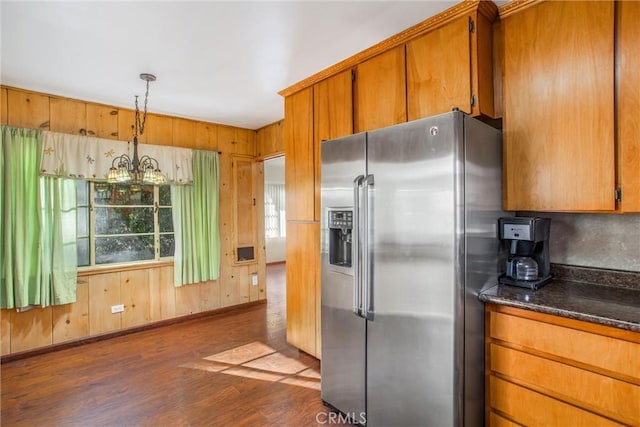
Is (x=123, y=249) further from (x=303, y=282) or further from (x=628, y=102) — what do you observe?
(x=628, y=102)

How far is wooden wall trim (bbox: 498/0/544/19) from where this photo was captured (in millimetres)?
1805

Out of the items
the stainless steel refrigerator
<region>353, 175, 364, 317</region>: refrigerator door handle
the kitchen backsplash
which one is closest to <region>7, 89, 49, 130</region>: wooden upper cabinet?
the stainless steel refrigerator

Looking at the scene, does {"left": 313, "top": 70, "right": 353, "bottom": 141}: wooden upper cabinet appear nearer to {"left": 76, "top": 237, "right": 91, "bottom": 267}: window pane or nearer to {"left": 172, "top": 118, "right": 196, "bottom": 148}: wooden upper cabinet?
{"left": 172, "top": 118, "right": 196, "bottom": 148}: wooden upper cabinet

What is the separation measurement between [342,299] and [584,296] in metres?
1.29

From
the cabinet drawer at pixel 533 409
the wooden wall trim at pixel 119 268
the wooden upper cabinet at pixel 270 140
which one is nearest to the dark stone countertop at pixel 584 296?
the cabinet drawer at pixel 533 409

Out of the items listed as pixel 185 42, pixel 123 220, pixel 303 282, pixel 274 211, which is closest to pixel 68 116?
pixel 123 220

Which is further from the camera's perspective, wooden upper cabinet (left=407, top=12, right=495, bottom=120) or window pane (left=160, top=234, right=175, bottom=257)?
window pane (left=160, top=234, right=175, bottom=257)

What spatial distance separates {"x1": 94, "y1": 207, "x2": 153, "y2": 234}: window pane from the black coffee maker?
377 cm

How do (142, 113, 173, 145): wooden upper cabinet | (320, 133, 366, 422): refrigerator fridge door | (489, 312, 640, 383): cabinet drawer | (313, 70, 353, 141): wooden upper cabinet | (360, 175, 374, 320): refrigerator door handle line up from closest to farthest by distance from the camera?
(489, 312, 640, 383): cabinet drawer
(360, 175, 374, 320): refrigerator door handle
(320, 133, 366, 422): refrigerator fridge door
(313, 70, 353, 141): wooden upper cabinet
(142, 113, 173, 145): wooden upper cabinet

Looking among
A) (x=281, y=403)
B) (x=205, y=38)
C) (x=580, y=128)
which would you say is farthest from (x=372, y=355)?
(x=205, y=38)

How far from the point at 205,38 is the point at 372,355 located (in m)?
2.33

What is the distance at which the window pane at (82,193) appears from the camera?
3439 mm

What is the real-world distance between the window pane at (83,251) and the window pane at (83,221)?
72mm

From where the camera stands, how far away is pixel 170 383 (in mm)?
2621
